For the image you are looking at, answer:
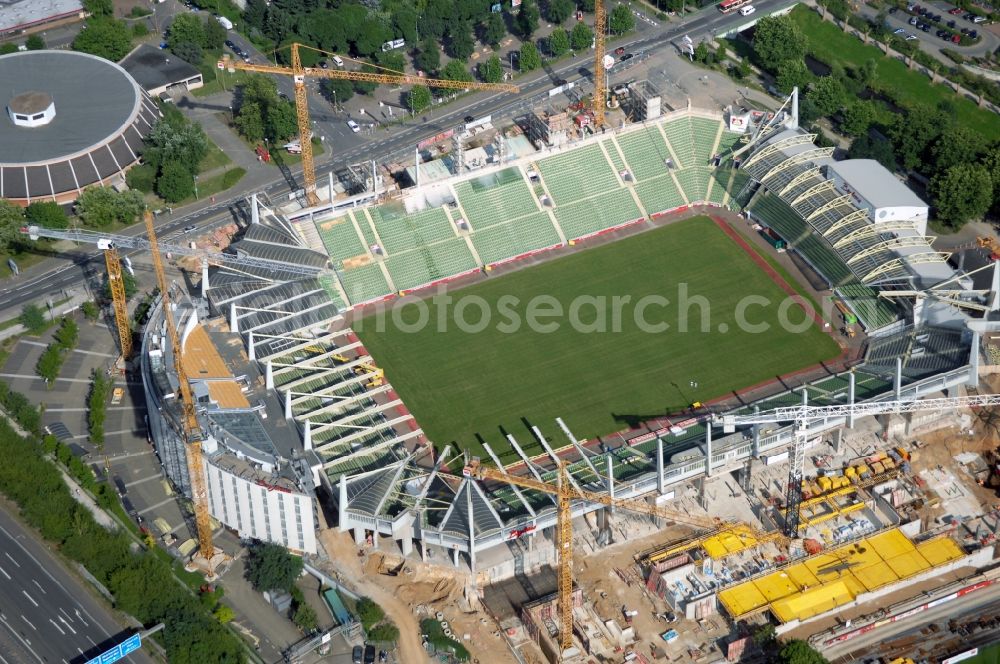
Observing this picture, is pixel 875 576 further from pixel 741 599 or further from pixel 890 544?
pixel 741 599

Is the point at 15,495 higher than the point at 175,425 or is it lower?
lower

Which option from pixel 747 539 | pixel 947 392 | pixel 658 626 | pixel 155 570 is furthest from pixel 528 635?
pixel 947 392

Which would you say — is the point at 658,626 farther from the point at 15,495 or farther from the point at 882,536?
the point at 15,495

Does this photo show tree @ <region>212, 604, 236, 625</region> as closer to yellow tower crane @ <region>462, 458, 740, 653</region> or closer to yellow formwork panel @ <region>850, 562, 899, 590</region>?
yellow tower crane @ <region>462, 458, 740, 653</region>

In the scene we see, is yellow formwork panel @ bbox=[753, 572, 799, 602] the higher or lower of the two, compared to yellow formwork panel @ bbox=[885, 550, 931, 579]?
lower

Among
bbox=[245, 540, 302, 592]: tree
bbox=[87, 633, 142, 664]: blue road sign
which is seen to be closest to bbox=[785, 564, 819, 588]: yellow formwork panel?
bbox=[245, 540, 302, 592]: tree

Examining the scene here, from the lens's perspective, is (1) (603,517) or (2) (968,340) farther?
(2) (968,340)
